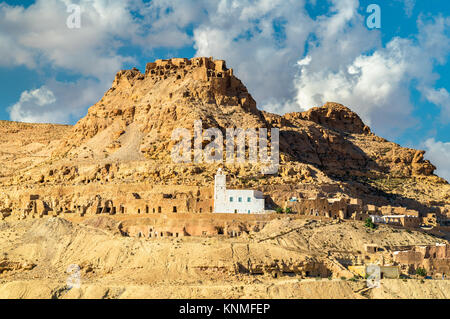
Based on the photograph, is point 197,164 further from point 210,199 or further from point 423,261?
point 423,261

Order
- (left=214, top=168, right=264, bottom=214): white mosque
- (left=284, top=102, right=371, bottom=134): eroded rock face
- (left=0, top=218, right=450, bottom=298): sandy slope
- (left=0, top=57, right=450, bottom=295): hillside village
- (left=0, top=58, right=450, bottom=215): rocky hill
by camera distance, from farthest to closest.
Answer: (left=284, top=102, right=371, bottom=134): eroded rock face → (left=0, top=58, right=450, bottom=215): rocky hill → (left=214, top=168, right=264, bottom=214): white mosque → (left=0, top=57, right=450, bottom=295): hillside village → (left=0, top=218, right=450, bottom=298): sandy slope

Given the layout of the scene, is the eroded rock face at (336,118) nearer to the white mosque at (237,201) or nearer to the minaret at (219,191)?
the minaret at (219,191)

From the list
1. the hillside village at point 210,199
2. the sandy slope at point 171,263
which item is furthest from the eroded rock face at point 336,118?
the sandy slope at point 171,263

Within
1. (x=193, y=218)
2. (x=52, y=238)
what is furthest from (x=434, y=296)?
(x=52, y=238)

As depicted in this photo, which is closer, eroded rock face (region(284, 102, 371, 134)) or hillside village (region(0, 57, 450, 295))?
hillside village (region(0, 57, 450, 295))

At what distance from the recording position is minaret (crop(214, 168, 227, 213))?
85562 millimetres

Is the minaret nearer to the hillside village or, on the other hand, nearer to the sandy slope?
the hillside village

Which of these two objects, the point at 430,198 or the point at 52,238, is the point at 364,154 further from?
the point at 52,238

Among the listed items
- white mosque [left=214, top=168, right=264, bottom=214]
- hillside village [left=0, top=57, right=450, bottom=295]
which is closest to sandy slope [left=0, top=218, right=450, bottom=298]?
hillside village [left=0, top=57, right=450, bottom=295]

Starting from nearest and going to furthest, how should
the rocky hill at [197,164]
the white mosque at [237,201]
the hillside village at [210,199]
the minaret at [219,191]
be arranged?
the hillside village at [210,199], the white mosque at [237,201], the minaret at [219,191], the rocky hill at [197,164]

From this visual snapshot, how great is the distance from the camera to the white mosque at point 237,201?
85.2m

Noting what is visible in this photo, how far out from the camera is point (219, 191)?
8650 centimetres
